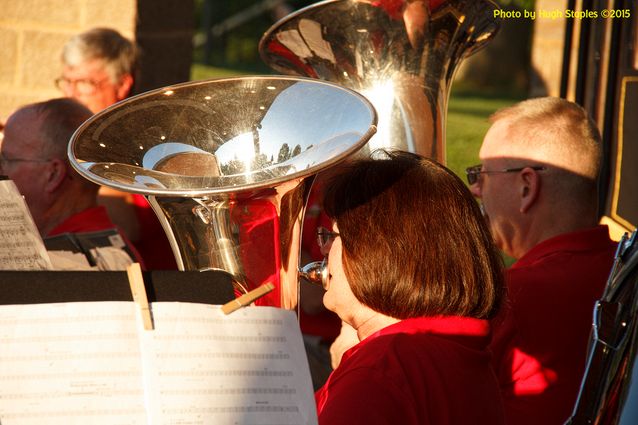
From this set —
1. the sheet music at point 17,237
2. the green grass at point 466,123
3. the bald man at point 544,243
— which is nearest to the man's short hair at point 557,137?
the bald man at point 544,243

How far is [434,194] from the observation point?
177 centimetres

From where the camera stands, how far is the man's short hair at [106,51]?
383 centimetres

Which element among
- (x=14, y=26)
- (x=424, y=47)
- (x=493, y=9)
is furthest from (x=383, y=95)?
(x=14, y=26)

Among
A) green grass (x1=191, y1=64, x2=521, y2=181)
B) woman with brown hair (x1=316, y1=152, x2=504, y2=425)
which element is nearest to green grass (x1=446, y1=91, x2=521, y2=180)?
green grass (x1=191, y1=64, x2=521, y2=181)

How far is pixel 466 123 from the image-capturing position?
7.25 meters

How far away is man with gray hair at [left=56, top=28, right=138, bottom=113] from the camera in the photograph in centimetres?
383

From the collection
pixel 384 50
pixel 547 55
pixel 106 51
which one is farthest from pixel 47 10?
pixel 547 55

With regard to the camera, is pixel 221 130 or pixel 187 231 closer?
pixel 187 231

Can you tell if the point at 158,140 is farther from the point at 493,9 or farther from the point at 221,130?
the point at 493,9

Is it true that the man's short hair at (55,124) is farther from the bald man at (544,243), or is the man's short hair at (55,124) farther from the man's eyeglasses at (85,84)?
the bald man at (544,243)

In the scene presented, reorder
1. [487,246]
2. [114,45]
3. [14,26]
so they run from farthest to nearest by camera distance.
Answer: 1. [14,26]
2. [114,45]
3. [487,246]

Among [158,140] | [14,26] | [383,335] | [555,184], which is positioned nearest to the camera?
[383,335]

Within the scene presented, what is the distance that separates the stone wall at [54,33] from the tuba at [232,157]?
2.45 m

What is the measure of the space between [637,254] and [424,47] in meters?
1.35
